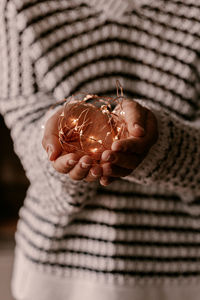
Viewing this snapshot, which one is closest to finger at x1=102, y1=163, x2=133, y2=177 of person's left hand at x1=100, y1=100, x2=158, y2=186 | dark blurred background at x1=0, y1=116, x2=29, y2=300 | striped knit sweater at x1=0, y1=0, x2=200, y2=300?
person's left hand at x1=100, y1=100, x2=158, y2=186

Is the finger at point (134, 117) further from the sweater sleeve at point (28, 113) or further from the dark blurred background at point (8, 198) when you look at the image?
the dark blurred background at point (8, 198)

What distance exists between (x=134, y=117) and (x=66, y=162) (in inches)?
3.5

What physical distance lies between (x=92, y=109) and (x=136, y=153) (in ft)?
0.26

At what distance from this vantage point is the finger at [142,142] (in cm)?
34

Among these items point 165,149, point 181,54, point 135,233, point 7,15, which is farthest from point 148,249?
point 7,15

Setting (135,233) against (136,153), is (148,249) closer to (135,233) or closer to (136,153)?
(135,233)

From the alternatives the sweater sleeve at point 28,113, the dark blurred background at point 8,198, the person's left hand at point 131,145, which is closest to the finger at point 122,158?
the person's left hand at point 131,145

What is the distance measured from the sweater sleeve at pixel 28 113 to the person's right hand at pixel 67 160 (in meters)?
0.06

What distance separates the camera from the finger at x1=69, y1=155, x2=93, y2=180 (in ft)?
1.09

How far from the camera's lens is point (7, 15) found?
48 cm

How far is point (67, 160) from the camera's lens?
345 millimetres

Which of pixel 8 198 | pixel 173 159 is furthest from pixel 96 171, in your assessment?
pixel 8 198

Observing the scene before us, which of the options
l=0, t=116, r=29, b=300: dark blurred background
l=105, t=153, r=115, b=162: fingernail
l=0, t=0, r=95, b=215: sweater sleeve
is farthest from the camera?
l=0, t=116, r=29, b=300: dark blurred background

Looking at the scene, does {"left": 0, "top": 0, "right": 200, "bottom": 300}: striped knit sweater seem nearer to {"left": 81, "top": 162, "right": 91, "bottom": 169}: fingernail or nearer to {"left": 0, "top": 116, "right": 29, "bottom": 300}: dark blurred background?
{"left": 81, "top": 162, "right": 91, "bottom": 169}: fingernail
